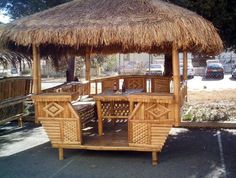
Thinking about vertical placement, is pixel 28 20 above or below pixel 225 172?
above

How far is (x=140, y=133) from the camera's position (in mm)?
6930

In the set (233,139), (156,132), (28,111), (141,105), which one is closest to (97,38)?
(141,105)

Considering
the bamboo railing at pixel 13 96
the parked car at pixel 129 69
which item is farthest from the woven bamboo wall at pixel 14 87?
the parked car at pixel 129 69

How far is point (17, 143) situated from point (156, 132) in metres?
3.87

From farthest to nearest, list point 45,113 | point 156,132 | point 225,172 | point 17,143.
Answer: point 17,143
point 45,113
point 156,132
point 225,172

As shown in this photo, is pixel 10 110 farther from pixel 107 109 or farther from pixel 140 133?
pixel 140 133

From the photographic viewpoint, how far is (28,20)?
776 centimetres

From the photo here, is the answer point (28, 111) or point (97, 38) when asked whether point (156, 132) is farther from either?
point (28, 111)

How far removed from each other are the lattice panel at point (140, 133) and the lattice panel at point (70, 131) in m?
1.22

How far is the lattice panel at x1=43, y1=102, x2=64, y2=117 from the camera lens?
7.21 metres

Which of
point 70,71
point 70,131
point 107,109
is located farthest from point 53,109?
point 70,71

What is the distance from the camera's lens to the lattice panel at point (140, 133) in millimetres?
6891

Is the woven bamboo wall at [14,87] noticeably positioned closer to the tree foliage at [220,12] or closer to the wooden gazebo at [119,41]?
the wooden gazebo at [119,41]

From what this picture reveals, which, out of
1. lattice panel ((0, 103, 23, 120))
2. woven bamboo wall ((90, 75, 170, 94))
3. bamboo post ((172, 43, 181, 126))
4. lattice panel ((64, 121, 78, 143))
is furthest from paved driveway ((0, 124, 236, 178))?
woven bamboo wall ((90, 75, 170, 94))
